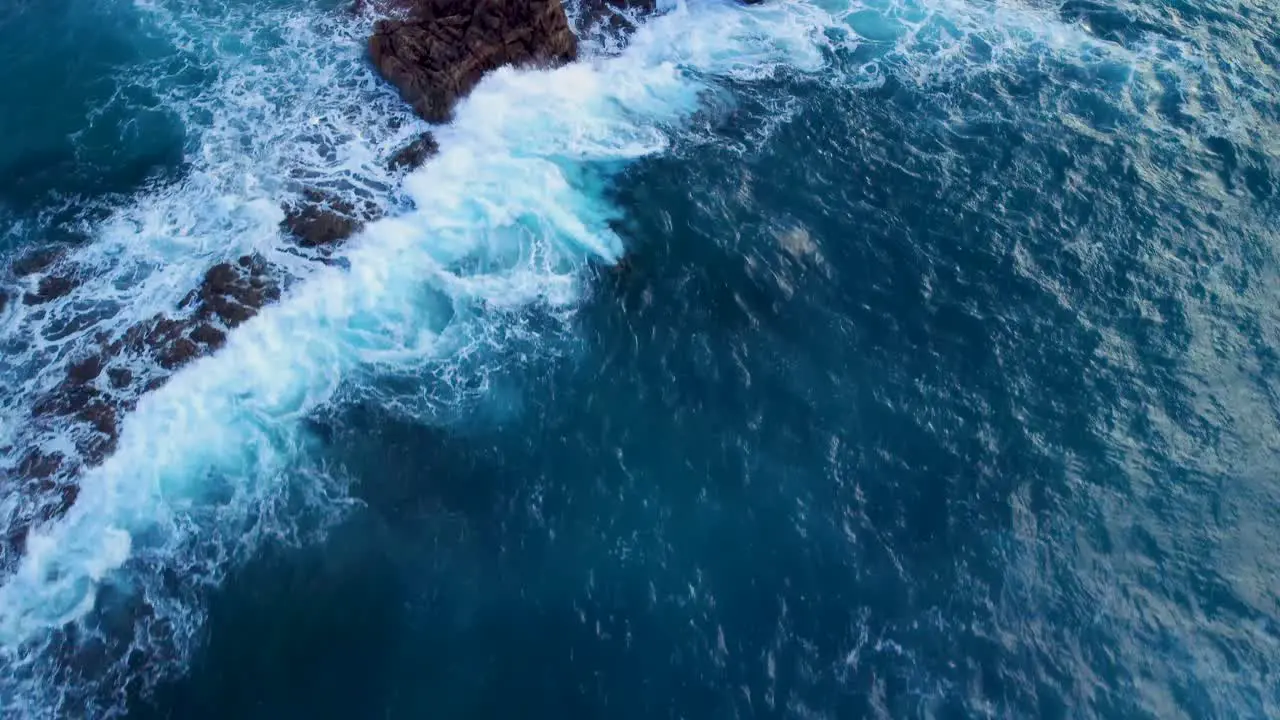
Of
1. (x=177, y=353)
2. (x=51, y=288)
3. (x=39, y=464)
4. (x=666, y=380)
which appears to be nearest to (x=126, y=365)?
(x=177, y=353)

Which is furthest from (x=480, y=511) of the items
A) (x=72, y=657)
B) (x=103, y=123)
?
(x=103, y=123)

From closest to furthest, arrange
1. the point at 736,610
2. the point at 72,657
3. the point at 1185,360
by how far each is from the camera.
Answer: the point at 72,657, the point at 736,610, the point at 1185,360

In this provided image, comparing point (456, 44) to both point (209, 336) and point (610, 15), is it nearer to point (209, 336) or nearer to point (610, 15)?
point (610, 15)

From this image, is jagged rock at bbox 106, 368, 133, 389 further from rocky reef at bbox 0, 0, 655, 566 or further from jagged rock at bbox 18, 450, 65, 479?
jagged rock at bbox 18, 450, 65, 479

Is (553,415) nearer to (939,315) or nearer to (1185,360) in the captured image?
(939,315)

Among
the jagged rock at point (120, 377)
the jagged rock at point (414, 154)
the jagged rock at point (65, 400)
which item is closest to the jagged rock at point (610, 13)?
the jagged rock at point (414, 154)

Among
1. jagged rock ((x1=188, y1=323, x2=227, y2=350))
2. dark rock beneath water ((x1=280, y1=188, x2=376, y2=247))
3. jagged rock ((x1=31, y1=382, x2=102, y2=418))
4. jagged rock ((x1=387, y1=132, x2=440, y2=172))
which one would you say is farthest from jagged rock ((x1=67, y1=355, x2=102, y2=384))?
jagged rock ((x1=387, y1=132, x2=440, y2=172))

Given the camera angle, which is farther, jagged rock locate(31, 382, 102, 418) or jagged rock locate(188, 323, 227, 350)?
jagged rock locate(188, 323, 227, 350)
